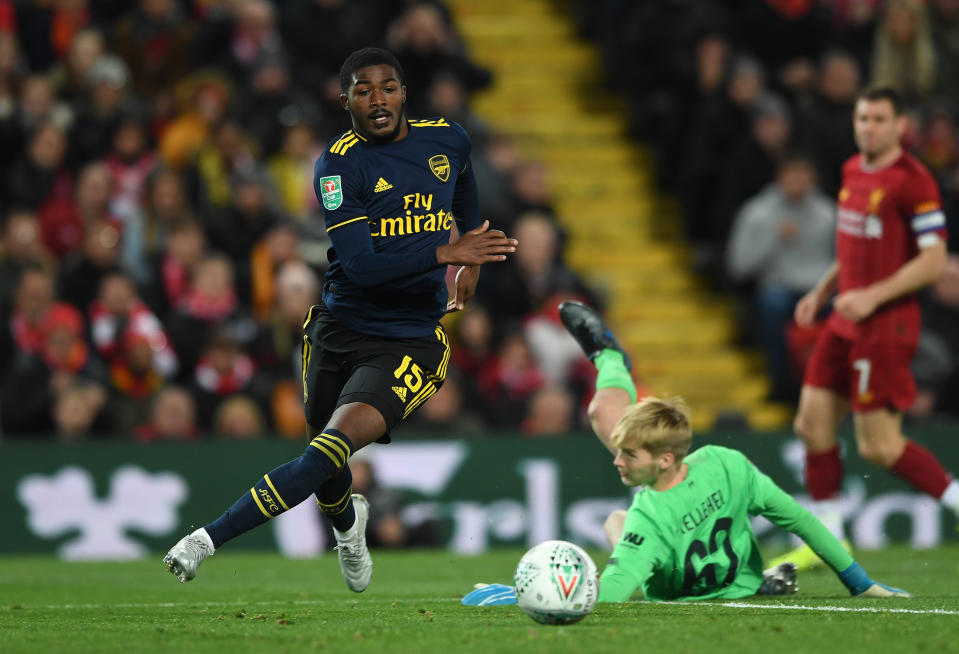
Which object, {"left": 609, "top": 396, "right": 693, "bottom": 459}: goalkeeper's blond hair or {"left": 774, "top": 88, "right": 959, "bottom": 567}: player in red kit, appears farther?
{"left": 774, "top": 88, "right": 959, "bottom": 567}: player in red kit

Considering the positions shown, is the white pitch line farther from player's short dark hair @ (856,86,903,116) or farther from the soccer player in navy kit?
player's short dark hair @ (856,86,903,116)

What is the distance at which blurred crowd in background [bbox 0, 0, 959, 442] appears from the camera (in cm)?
1234

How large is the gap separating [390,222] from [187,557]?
174 cm

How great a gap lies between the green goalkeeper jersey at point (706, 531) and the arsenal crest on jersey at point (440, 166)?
5.52 ft

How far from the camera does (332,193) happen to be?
672 cm

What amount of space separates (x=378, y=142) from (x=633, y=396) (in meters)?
1.97

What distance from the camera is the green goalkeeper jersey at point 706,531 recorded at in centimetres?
652

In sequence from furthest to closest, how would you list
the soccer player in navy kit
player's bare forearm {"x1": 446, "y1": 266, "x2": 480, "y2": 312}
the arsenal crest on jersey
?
player's bare forearm {"x1": 446, "y1": 266, "x2": 480, "y2": 312} → the arsenal crest on jersey → the soccer player in navy kit

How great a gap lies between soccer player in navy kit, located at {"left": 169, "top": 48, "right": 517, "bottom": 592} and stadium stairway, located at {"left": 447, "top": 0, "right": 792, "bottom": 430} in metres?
6.68

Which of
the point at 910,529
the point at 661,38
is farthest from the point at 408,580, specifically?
the point at 661,38

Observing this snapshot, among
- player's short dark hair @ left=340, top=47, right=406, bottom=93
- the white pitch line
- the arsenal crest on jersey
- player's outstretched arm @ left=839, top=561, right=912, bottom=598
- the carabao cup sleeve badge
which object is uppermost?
player's short dark hair @ left=340, top=47, right=406, bottom=93

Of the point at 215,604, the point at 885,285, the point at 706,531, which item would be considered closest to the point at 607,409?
the point at 706,531

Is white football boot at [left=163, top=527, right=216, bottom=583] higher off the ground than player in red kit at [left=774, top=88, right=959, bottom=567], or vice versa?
player in red kit at [left=774, top=88, right=959, bottom=567]

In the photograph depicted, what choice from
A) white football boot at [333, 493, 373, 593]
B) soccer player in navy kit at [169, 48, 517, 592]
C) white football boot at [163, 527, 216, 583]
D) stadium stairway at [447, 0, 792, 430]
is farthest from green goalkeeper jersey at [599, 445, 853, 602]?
stadium stairway at [447, 0, 792, 430]
